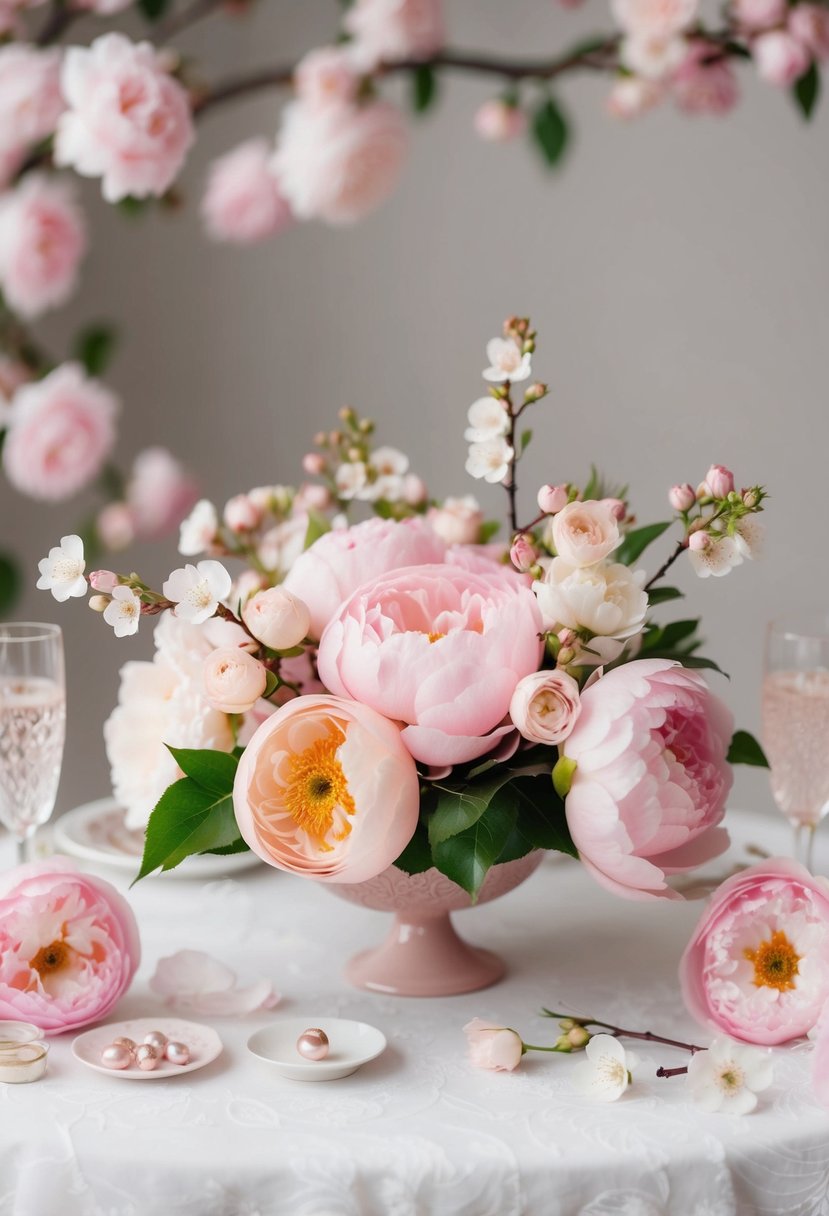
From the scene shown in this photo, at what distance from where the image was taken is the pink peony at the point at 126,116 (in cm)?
178

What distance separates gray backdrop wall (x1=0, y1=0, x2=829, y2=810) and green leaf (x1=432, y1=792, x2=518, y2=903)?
→ 1892mm

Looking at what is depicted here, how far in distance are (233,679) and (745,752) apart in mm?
417

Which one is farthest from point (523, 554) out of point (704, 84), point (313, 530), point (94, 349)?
point (704, 84)

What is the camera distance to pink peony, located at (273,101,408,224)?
2.23m

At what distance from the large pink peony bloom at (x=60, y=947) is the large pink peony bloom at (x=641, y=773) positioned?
1.09 ft

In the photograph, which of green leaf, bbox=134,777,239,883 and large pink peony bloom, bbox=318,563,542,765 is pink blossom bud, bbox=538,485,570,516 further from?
green leaf, bbox=134,777,239,883

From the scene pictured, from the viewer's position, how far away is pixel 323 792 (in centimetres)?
92

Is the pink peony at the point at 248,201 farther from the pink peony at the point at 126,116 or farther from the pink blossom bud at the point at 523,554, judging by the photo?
the pink blossom bud at the point at 523,554

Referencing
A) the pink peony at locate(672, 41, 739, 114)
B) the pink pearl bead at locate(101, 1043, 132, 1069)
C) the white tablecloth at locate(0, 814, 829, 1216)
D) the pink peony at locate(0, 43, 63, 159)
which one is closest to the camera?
the white tablecloth at locate(0, 814, 829, 1216)

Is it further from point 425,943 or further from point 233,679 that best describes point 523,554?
point 425,943

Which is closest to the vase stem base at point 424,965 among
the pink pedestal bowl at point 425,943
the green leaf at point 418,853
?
the pink pedestal bowl at point 425,943

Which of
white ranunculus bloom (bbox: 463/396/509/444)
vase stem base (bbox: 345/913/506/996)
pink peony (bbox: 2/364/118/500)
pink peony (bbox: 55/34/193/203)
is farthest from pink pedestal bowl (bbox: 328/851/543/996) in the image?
pink peony (bbox: 2/364/118/500)

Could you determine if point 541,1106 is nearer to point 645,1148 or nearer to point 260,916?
point 645,1148

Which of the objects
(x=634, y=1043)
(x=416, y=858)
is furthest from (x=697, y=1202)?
(x=416, y=858)
